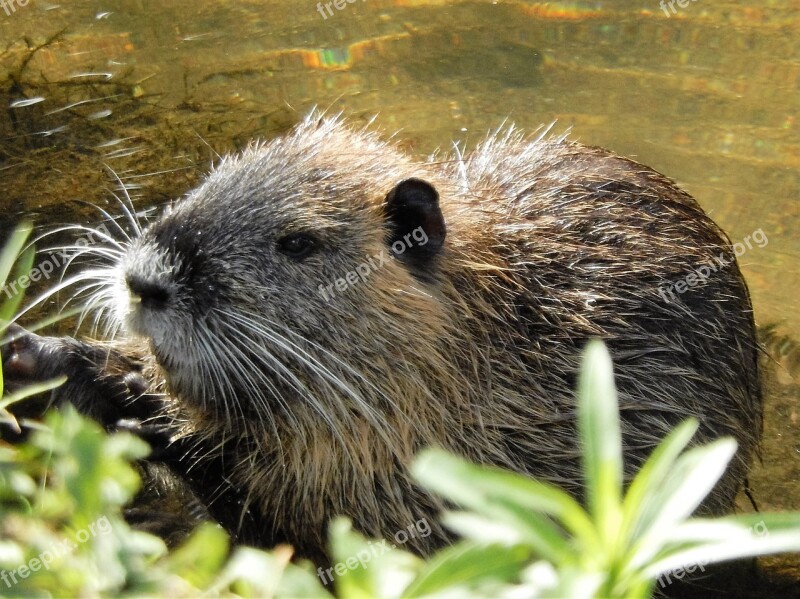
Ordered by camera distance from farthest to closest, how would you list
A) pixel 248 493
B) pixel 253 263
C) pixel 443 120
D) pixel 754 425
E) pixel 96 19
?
pixel 96 19 → pixel 443 120 → pixel 754 425 → pixel 248 493 → pixel 253 263

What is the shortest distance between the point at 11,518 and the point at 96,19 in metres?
5.21

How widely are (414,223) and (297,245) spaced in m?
0.32

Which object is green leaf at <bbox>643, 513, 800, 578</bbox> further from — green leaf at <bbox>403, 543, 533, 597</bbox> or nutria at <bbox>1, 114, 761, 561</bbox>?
nutria at <bbox>1, 114, 761, 561</bbox>

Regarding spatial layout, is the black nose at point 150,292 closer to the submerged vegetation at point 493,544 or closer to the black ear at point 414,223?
the black ear at point 414,223

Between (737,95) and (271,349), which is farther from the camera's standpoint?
(737,95)

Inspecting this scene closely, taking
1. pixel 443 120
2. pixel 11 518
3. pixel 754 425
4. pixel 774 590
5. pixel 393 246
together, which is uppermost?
pixel 11 518

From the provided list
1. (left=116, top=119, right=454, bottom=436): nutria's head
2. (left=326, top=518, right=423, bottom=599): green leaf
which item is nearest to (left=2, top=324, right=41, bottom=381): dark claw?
(left=116, top=119, right=454, bottom=436): nutria's head

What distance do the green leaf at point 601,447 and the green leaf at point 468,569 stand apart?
0.10m

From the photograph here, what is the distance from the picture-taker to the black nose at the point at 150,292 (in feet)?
8.04

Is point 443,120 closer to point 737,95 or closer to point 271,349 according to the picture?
point 737,95

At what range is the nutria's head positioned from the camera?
2.52 m

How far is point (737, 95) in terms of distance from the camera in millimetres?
5539

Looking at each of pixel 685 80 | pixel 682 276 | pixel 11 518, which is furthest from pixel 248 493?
pixel 685 80

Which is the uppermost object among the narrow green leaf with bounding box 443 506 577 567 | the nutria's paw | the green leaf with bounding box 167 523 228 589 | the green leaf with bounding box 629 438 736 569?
the green leaf with bounding box 629 438 736 569
